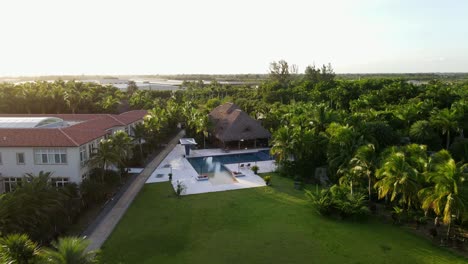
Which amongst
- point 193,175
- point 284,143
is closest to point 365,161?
point 284,143

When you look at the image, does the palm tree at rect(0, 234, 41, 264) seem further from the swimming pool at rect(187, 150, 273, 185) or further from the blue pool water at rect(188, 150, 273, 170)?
the blue pool water at rect(188, 150, 273, 170)

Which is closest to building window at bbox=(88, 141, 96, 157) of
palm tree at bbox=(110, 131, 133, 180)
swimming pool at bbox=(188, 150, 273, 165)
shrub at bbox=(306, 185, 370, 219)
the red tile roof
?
the red tile roof

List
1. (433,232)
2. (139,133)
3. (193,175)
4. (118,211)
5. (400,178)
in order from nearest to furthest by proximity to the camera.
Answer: (433,232), (400,178), (118,211), (193,175), (139,133)

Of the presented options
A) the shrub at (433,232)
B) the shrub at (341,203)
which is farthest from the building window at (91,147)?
the shrub at (433,232)

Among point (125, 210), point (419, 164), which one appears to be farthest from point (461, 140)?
point (125, 210)

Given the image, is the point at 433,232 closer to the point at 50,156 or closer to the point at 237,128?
the point at 50,156
